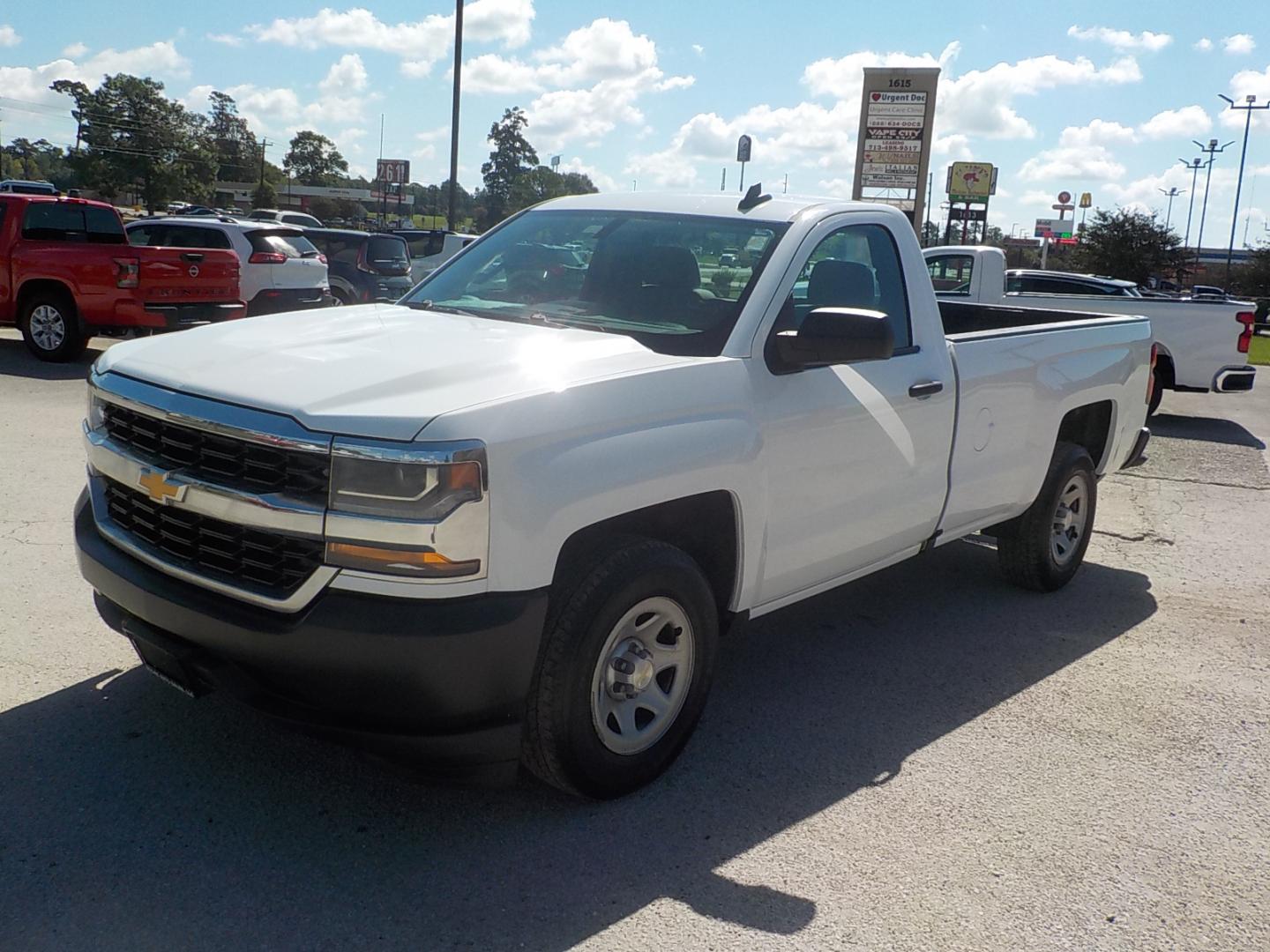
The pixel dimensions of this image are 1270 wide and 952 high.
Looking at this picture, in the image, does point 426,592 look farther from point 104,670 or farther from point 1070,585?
point 1070,585

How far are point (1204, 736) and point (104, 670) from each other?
4.24 m

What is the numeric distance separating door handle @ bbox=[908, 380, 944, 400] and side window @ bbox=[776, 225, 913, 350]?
7.3 inches

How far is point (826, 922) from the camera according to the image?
3115 millimetres

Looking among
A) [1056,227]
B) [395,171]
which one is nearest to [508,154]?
[395,171]

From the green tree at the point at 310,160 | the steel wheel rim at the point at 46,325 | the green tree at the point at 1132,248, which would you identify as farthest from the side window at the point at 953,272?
the green tree at the point at 310,160

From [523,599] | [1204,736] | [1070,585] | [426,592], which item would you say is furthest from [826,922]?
[1070,585]

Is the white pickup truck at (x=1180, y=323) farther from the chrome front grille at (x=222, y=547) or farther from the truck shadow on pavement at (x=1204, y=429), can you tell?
the chrome front grille at (x=222, y=547)

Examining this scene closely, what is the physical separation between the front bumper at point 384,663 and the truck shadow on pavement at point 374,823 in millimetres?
217

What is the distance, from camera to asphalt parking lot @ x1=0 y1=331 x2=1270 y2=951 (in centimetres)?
305

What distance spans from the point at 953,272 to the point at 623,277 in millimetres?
11110

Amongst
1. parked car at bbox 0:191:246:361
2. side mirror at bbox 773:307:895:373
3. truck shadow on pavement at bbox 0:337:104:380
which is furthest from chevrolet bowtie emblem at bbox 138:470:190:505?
parked car at bbox 0:191:246:361

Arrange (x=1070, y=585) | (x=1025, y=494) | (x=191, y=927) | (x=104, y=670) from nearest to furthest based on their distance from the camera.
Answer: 1. (x=191, y=927)
2. (x=104, y=670)
3. (x=1025, y=494)
4. (x=1070, y=585)

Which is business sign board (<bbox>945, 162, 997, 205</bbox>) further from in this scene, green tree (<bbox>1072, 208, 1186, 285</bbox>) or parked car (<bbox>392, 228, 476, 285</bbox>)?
parked car (<bbox>392, 228, 476, 285</bbox>)

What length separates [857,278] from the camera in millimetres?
4723
